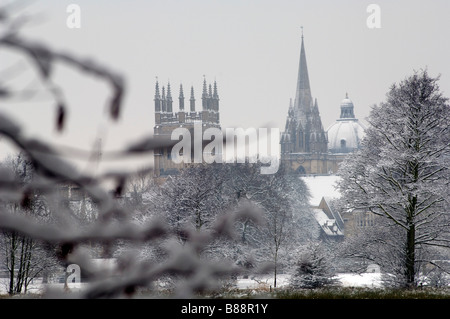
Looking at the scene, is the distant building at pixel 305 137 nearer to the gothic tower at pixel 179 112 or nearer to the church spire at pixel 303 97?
the church spire at pixel 303 97

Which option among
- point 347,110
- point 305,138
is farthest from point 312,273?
point 347,110

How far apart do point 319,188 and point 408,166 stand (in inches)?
3048

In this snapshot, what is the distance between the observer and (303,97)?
142 meters

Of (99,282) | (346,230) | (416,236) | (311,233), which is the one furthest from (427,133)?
(346,230)

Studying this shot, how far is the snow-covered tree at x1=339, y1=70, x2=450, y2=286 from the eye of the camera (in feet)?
78.6

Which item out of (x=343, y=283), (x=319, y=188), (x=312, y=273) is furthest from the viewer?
(x=319, y=188)

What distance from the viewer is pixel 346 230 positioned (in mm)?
92188

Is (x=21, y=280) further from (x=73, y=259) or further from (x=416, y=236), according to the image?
(x=73, y=259)

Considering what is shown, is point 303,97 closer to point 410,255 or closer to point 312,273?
point 312,273

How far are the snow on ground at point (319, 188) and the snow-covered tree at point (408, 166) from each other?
229 feet

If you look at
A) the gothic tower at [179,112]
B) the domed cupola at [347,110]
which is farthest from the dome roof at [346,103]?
the gothic tower at [179,112]

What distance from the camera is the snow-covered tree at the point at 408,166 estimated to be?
2397 centimetres

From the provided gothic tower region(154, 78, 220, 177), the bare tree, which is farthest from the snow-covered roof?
the bare tree
